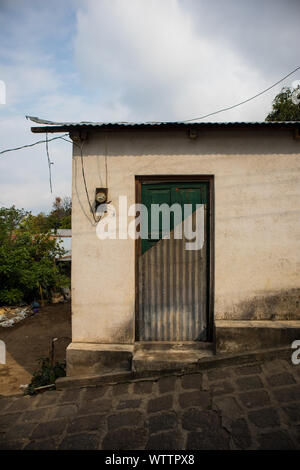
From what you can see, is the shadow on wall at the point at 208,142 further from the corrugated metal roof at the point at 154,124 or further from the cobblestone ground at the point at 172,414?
the cobblestone ground at the point at 172,414

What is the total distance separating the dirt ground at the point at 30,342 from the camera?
19.9 ft

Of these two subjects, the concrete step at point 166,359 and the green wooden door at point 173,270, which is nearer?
the concrete step at point 166,359

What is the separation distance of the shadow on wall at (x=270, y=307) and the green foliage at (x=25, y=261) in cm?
886

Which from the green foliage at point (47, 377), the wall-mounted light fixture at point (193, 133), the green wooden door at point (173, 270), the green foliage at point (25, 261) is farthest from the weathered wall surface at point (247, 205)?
the green foliage at point (25, 261)

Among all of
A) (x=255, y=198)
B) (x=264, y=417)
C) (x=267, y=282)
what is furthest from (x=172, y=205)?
(x=264, y=417)

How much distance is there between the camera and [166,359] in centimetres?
438

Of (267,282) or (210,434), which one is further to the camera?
(267,282)

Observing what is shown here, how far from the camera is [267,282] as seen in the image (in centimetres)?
460

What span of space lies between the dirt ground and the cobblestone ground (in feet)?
5.54

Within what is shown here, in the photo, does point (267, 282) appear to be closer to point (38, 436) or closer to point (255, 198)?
point (255, 198)

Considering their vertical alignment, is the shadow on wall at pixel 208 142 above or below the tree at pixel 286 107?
below

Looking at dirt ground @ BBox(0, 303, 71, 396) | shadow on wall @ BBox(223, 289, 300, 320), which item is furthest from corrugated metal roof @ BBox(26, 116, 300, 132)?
dirt ground @ BBox(0, 303, 71, 396)

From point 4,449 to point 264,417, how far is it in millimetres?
2997

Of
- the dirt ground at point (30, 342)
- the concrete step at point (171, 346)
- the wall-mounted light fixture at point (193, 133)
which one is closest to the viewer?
the wall-mounted light fixture at point (193, 133)
